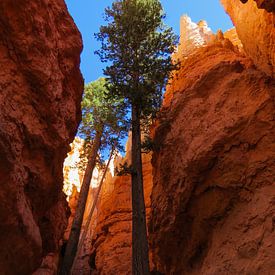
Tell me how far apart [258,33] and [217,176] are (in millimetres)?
5883

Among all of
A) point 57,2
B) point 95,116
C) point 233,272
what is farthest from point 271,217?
point 95,116

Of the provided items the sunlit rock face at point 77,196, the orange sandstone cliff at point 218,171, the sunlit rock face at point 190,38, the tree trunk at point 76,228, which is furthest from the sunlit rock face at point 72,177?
the orange sandstone cliff at point 218,171

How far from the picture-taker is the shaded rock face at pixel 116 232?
60.6ft

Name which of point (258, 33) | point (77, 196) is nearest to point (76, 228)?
point (258, 33)

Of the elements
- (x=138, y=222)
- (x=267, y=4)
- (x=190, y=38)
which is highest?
(x=190, y=38)

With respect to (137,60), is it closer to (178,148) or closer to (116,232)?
(178,148)

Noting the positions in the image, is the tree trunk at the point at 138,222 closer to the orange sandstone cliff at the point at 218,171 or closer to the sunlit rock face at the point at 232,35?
the orange sandstone cliff at the point at 218,171

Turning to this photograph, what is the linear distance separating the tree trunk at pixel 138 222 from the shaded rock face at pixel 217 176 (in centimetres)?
184

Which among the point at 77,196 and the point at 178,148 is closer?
the point at 178,148

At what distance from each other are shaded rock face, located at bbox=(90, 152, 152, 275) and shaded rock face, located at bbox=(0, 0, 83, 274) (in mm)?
7155

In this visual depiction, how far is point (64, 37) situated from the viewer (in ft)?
41.7

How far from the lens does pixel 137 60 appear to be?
14148 millimetres

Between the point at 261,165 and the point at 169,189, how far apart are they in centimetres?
392

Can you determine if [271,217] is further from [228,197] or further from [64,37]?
[64,37]
